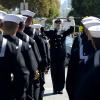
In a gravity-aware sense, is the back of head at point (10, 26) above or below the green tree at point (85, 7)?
above

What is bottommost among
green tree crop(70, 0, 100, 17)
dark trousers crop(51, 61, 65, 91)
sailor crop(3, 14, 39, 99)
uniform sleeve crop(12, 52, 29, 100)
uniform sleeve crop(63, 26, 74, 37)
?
green tree crop(70, 0, 100, 17)

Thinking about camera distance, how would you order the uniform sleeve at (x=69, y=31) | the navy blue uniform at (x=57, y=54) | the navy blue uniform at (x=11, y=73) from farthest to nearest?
the navy blue uniform at (x=57, y=54) → the uniform sleeve at (x=69, y=31) → the navy blue uniform at (x=11, y=73)

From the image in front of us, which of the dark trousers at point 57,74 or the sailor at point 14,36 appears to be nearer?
the sailor at point 14,36

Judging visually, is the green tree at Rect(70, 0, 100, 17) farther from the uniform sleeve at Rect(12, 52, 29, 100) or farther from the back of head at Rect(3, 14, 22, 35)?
the uniform sleeve at Rect(12, 52, 29, 100)

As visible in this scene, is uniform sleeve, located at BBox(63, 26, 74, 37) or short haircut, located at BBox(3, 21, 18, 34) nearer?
short haircut, located at BBox(3, 21, 18, 34)

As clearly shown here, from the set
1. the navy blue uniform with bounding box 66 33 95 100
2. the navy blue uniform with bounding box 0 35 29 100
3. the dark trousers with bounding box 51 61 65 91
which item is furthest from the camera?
the dark trousers with bounding box 51 61 65 91

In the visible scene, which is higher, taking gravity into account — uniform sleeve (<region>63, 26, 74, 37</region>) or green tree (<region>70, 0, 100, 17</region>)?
uniform sleeve (<region>63, 26, 74, 37</region>)

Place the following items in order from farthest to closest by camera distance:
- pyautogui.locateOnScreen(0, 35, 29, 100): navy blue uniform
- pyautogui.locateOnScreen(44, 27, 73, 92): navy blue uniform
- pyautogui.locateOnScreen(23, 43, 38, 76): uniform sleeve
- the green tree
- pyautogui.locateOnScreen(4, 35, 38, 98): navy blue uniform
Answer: the green tree
pyautogui.locateOnScreen(44, 27, 73, 92): navy blue uniform
pyautogui.locateOnScreen(23, 43, 38, 76): uniform sleeve
pyautogui.locateOnScreen(4, 35, 38, 98): navy blue uniform
pyautogui.locateOnScreen(0, 35, 29, 100): navy blue uniform

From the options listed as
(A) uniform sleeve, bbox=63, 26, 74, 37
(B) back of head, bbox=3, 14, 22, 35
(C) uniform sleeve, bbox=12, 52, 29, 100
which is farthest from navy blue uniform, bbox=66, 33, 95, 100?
(A) uniform sleeve, bbox=63, 26, 74, 37

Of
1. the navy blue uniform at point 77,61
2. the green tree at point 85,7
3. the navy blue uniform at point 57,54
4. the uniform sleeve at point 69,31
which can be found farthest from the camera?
the green tree at point 85,7

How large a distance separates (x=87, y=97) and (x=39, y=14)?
186ft

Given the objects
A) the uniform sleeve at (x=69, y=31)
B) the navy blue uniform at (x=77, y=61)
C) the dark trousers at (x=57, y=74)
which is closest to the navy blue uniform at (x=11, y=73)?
the navy blue uniform at (x=77, y=61)

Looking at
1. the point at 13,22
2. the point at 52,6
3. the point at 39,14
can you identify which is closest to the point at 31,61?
the point at 13,22

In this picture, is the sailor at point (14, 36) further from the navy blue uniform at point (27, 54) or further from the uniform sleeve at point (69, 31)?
the uniform sleeve at point (69, 31)
